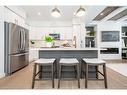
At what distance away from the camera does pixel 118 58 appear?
10.6 metres

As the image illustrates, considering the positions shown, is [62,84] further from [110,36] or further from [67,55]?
[110,36]

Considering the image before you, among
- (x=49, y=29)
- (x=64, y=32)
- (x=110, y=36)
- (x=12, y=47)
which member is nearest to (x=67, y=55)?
(x=12, y=47)

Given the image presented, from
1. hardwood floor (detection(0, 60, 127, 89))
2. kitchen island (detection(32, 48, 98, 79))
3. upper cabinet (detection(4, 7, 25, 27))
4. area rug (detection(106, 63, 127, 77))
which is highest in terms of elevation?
upper cabinet (detection(4, 7, 25, 27))

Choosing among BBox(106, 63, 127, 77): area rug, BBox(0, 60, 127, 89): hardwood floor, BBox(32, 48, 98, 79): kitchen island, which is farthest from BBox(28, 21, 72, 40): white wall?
BBox(0, 60, 127, 89): hardwood floor

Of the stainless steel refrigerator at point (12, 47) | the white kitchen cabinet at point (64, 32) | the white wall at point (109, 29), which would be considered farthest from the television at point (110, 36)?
the stainless steel refrigerator at point (12, 47)

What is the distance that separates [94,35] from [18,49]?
6225 mm

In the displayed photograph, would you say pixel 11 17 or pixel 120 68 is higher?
pixel 11 17

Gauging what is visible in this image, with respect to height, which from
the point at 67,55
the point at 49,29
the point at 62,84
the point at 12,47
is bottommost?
the point at 62,84

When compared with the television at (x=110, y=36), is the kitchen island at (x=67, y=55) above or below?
below

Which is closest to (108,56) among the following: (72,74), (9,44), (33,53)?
(33,53)

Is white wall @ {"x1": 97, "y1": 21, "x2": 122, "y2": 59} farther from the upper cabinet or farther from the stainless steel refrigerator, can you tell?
the stainless steel refrigerator

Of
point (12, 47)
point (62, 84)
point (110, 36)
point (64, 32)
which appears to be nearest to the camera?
point (62, 84)

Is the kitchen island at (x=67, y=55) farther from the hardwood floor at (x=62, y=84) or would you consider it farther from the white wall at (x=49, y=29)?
the white wall at (x=49, y=29)
